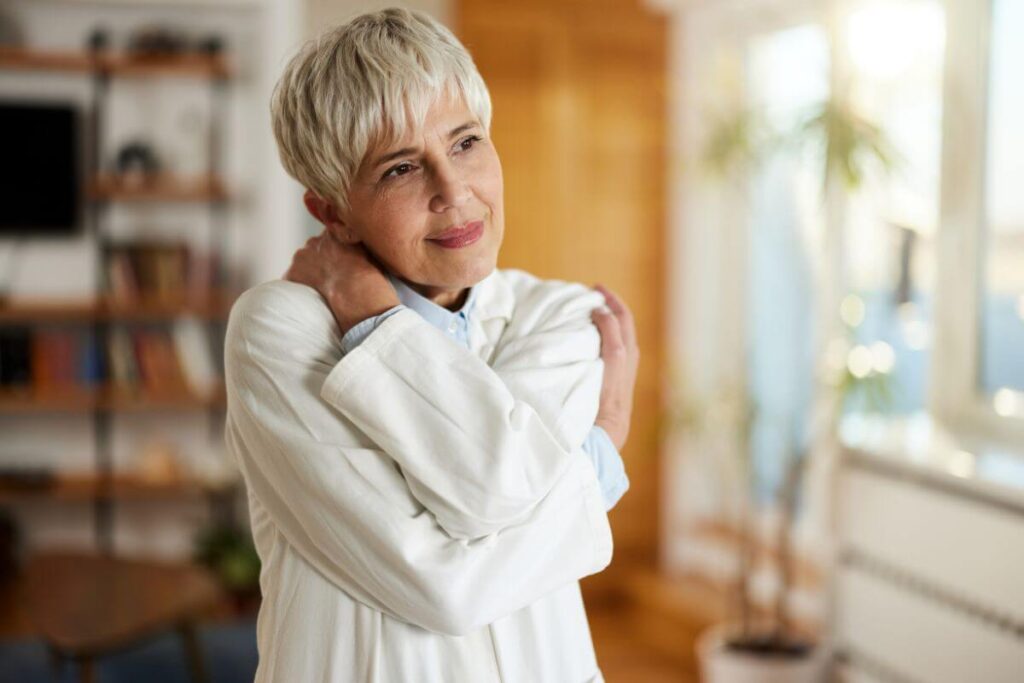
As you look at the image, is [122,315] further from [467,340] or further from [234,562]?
[467,340]

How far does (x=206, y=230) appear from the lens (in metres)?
4.74

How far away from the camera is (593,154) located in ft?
15.7

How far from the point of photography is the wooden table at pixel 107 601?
2.85m

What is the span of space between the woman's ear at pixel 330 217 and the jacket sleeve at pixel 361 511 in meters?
0.10

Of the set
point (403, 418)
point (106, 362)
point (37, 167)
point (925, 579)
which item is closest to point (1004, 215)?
point (925, 579)

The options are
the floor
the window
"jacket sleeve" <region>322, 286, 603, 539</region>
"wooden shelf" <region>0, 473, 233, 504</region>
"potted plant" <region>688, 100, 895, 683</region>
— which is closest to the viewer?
"jacket sleeve" <region>322, 286, 603, 539</region>

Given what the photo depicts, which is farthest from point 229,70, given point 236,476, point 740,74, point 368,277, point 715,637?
point 368,277

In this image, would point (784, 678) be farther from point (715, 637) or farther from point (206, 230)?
point (206, 230)

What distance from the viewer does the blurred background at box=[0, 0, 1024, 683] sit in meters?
3.48

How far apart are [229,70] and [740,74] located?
7.02 feet

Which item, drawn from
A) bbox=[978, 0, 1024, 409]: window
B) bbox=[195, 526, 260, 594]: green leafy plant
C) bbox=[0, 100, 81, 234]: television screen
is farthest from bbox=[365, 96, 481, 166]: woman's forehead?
bbox=[0, 100, 81, 234]: television screen

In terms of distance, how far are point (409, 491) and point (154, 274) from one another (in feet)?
12.7

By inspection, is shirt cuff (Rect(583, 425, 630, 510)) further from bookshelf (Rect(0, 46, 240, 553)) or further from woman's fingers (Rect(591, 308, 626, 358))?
bookshelf (Rect(0, 46, 240, 553))

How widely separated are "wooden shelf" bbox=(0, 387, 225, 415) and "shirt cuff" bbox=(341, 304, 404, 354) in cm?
365
